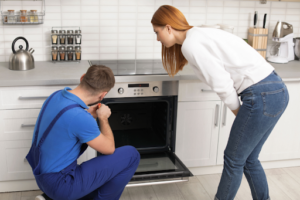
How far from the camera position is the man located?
1615 millimetres

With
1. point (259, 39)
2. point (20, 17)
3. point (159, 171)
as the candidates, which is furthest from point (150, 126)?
point (20, 17)

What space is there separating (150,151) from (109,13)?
121cm

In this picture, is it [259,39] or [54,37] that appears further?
[259,39]

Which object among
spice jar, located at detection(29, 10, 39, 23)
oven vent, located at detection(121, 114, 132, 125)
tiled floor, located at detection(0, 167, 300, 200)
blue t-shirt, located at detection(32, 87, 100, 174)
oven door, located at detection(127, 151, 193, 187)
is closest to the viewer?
blue t-shirt, located at detection(32, 87, 100, 174)

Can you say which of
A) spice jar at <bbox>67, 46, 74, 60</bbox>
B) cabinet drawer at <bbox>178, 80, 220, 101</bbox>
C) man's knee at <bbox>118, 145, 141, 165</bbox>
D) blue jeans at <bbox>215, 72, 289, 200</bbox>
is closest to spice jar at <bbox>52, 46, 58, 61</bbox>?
spice jar at <bbox>67, 46, 74, 60</bbox>

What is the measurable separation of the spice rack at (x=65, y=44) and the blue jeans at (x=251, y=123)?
1.50 meters

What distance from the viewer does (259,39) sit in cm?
302

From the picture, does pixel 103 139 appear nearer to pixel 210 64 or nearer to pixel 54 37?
pixel 210 64

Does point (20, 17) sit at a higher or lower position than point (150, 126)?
higher

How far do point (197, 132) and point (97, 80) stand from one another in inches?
46.1

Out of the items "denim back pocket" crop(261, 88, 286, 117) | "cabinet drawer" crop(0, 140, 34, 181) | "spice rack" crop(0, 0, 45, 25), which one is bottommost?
"cabinet drawer" crop(0, 140, 34, 181)

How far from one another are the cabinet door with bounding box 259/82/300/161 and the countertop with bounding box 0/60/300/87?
20 cm

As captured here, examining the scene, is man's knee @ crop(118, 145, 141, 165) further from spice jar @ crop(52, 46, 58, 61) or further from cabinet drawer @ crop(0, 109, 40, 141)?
spice jar @ crop(52, 46, 58, 61)

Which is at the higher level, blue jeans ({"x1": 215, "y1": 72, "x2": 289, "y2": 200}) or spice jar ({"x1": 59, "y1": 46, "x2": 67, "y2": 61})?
spice jar ({"x1": 59, "y1": 46, "x2": 67, "y2": 61})
